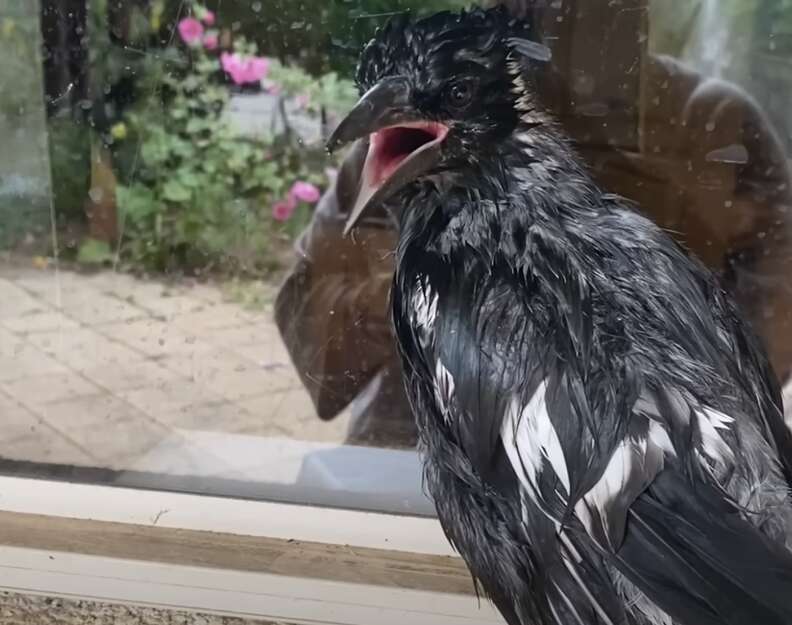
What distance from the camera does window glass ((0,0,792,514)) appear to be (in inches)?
32.9

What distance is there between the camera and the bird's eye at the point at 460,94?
0.60 meters

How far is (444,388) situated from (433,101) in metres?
0.20

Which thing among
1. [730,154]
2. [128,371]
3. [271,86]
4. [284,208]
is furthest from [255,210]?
[730,154]

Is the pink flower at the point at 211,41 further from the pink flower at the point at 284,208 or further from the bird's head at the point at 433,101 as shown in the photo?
the bird's head at the point at 433,101

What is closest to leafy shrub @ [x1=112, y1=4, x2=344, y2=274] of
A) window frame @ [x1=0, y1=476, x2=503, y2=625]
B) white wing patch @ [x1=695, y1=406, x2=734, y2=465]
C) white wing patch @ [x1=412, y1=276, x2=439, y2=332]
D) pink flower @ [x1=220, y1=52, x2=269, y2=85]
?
pink flower @ [x1=220, y1=52, x2=269, y2=85]

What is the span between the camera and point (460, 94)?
24.0 inches

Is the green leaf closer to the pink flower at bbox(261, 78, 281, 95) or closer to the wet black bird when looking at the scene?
the pink flower at bbox(261, 78, 281, 95)

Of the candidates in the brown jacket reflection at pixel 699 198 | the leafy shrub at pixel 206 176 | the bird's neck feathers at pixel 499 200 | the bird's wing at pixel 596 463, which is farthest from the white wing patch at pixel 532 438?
the leafy shrub at pixel 206 176

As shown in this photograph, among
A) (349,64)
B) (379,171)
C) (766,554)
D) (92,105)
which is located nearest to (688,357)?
(766,554)

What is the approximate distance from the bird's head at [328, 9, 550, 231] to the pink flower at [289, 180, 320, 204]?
0.32 metres

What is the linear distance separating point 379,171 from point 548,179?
133mm

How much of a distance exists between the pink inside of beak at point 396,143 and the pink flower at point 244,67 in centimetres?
34

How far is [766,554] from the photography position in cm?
49

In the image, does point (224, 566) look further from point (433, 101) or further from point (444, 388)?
point (433, 101)
